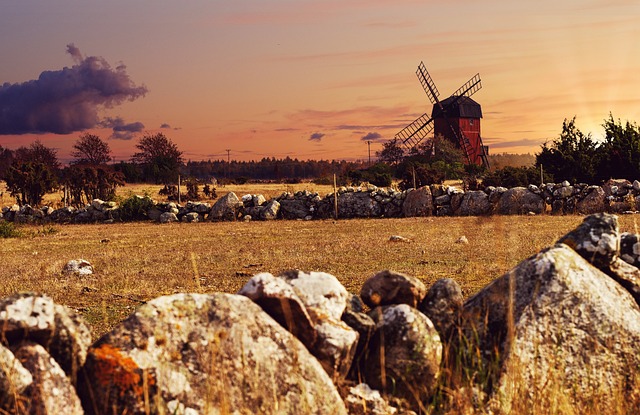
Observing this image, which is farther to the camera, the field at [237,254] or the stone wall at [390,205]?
the stone wall at [390,205]

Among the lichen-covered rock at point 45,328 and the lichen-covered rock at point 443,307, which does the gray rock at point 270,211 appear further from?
the lichen-covered rock at point 45,328

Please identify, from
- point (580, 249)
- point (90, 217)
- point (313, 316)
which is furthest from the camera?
point (90, 217)

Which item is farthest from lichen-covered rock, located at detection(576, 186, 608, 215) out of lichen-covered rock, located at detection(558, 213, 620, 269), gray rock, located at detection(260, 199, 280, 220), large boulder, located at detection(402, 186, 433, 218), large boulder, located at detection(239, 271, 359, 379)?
large boulder, located at detection(239, 271, 359, 379)

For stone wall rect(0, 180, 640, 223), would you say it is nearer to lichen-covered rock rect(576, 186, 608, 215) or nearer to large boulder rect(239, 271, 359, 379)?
lichen-covered rock rect(576, 186, 608, 215)

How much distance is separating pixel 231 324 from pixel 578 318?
2.56 m

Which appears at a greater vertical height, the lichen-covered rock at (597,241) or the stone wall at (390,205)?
the lichen-covered rock at (597,241)

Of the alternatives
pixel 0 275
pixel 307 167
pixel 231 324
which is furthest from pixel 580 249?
pixel 307 167

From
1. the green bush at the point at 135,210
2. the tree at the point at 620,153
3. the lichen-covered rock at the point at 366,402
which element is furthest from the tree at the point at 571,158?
the lichen-covered rock at the point at 366,402

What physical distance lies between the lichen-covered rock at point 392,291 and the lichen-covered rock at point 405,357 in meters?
0.40

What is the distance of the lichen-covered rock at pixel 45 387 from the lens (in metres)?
3.48

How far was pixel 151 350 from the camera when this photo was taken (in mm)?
3760

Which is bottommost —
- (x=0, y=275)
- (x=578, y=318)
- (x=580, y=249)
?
(x=0, y=275)

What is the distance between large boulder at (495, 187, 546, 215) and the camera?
26609mm

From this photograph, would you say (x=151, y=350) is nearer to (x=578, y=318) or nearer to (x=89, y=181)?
(x=578, y=318)
